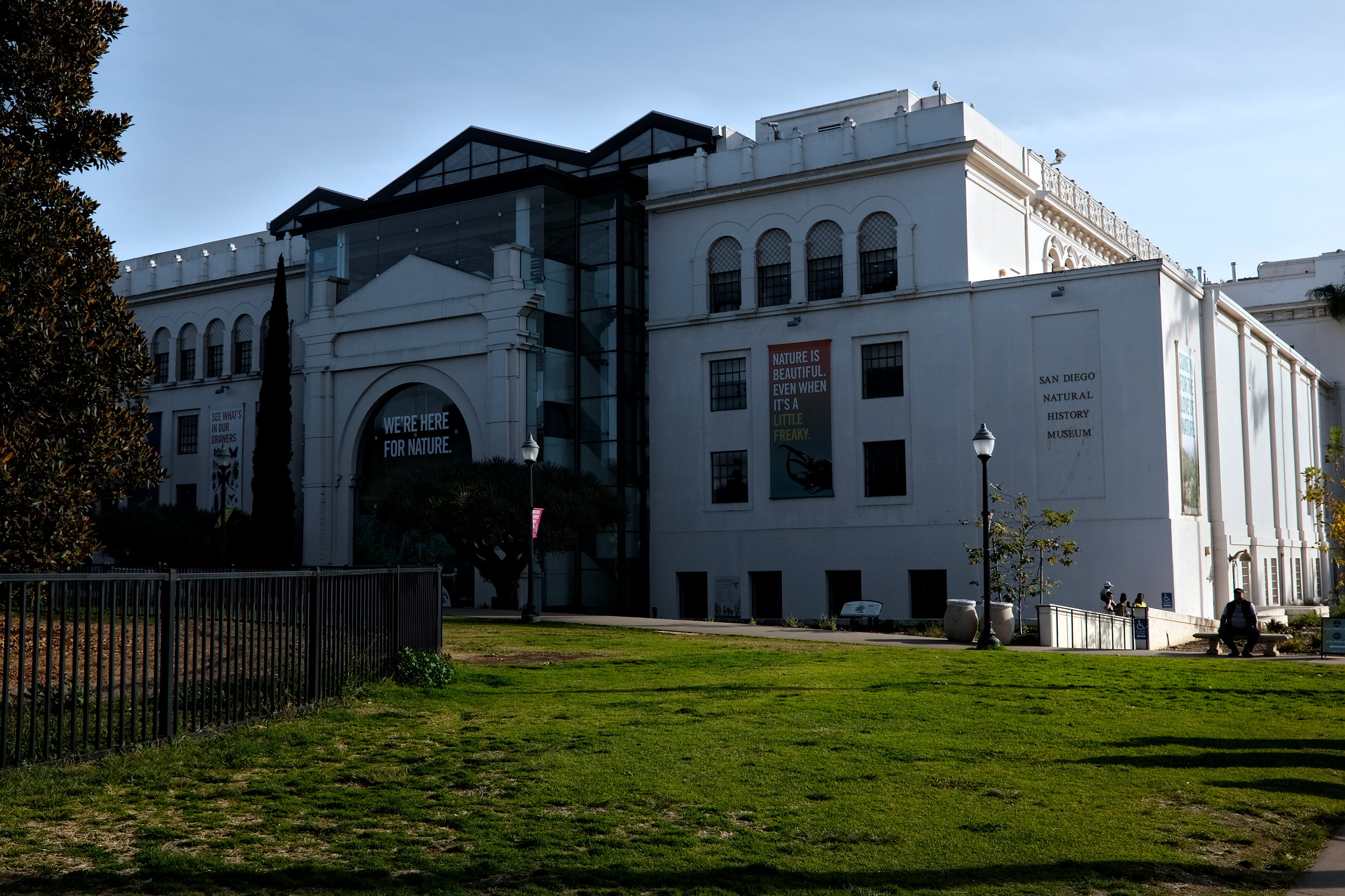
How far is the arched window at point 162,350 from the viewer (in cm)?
5616

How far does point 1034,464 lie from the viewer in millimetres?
36844

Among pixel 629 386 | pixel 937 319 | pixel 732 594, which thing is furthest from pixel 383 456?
pixel 937 319

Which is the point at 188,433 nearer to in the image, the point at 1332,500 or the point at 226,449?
the point at 226,449

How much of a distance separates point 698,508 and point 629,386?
5192mm

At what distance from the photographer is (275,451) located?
46125mm

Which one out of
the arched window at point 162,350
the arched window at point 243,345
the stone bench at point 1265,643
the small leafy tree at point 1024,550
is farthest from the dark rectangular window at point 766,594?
the arched window at point 162,350

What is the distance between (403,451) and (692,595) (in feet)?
40.7

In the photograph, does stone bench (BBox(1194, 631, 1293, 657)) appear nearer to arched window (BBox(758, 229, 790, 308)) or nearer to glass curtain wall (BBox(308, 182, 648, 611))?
arched window (BBox(758, 229, 790, 308))

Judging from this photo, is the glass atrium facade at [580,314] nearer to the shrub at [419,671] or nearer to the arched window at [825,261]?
the arched window at [825,261]

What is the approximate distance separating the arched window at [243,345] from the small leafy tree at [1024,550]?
107 feet

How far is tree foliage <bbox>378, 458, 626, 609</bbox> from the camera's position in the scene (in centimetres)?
3506

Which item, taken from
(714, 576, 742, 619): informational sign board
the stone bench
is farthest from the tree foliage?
the stone bench

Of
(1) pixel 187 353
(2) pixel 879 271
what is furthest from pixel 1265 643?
(1) pixel 187 353

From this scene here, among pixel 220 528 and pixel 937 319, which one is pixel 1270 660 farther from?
pixel 220 528
